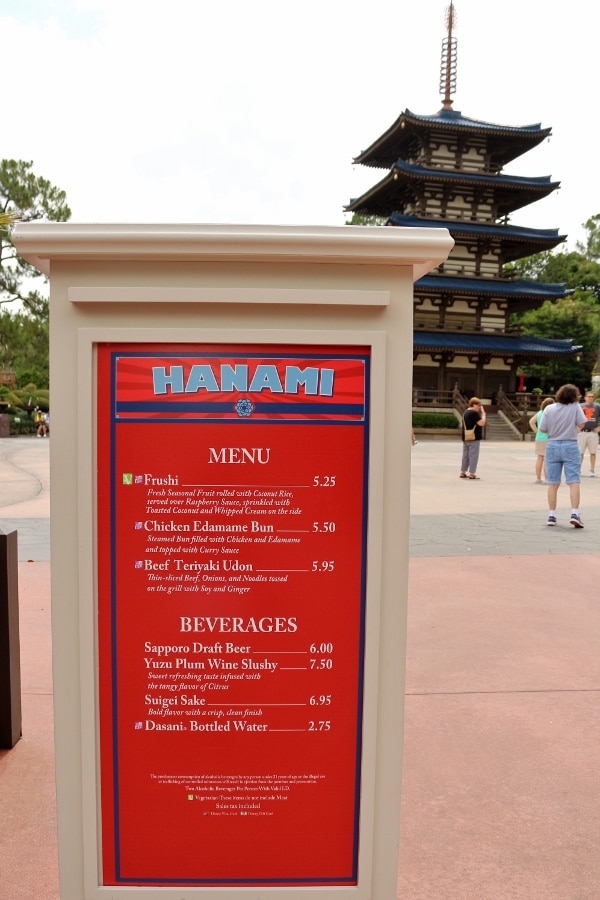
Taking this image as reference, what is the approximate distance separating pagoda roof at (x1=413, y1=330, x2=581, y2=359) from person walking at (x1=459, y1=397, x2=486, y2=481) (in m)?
20.4

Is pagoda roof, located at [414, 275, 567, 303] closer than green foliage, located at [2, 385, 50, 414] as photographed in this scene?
No

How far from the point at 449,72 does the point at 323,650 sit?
1897 inches

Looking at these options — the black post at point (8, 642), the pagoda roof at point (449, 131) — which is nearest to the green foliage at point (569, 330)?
the pagoda roof at point (449, 131)

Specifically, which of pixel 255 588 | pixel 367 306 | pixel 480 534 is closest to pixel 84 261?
pixel 367 306

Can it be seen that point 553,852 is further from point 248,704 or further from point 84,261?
point 84,261

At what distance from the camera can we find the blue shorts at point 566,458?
8.20 meters


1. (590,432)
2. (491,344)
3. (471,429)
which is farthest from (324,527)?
(491,344)

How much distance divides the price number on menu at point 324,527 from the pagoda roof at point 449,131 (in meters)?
38.6

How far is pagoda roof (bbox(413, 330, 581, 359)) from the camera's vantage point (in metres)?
35.7

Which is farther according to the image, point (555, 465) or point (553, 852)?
point (555, 465)

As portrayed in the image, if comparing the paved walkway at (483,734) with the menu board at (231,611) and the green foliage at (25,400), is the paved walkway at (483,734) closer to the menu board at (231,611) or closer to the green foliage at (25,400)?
the menu board at (231,611)

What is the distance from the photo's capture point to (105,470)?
160 cm

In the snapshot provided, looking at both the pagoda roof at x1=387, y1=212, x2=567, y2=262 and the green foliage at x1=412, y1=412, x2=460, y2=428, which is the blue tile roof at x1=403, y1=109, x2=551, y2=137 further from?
the green foliage at x1=412, y1=412, x2=460, y2=428

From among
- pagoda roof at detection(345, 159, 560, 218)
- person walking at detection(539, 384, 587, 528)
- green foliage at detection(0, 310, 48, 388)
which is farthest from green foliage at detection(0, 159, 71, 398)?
person walking at detection(539, 384, 587, 528)
